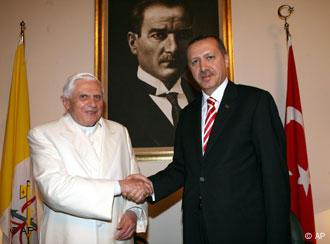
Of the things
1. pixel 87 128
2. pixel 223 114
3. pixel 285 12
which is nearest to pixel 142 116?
pixel 87 128

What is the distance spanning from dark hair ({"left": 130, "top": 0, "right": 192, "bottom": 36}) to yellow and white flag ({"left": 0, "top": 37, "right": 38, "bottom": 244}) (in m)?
1.29

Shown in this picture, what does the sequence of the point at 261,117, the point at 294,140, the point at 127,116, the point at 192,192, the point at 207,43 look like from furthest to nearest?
the point at 127,116 → the point at 294,140 → the point at 207,43 → the point at 192,192 → the point at 261,117

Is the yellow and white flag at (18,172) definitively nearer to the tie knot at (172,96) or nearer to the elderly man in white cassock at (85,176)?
the elderly man in white cassock at (85,176)

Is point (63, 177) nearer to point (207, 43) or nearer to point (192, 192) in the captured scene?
point (192, 192)

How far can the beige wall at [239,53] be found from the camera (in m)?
3.30

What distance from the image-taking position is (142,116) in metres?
3.26

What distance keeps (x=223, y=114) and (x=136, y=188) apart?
0.80m

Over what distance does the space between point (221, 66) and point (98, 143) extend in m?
1.07

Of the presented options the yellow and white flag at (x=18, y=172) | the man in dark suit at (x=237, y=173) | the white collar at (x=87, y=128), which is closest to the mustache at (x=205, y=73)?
the man in dark suit at (x=237, y=173)

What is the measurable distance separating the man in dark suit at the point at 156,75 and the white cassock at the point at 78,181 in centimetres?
108

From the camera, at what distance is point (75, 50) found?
11.0 ft

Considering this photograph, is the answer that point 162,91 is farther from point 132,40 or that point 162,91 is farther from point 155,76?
point 132,40

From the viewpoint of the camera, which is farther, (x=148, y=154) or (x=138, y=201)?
(x=148, y=154)

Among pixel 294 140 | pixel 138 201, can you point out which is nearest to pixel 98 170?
pixel 138 201
